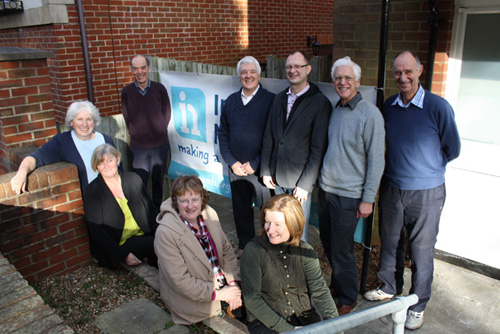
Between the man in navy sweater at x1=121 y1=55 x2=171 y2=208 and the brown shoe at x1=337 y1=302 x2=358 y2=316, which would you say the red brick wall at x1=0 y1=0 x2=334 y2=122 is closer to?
the man in navy sweater at x1=121 y1=55 x2=171 y2=208

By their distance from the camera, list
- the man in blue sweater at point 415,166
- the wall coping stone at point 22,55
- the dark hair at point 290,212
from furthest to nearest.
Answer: the wall coping stone at point 22,55, the man in blue sweater at point 415,166, the dark hair at point 290,212

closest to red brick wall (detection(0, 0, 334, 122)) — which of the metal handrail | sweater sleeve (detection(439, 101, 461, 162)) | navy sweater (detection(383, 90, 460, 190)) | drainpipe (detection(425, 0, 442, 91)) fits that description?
drainpipe (detection(425, 0, 442, 91))

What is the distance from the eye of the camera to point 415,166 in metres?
3.03

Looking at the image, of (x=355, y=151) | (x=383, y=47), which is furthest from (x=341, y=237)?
(x=383, y=47)

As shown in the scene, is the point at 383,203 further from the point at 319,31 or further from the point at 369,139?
the point at 319,31

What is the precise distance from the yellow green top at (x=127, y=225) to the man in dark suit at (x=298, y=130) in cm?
133

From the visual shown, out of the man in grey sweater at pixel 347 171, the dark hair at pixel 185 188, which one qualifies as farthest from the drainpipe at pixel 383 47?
the dark hair at pixel 185 188

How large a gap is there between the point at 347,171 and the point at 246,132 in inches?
42.8

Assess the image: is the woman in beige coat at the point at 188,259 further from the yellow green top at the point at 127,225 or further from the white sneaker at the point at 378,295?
the white sneaker at the point at 378,295

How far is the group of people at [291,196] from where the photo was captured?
2.65m

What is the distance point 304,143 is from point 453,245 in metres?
1.96

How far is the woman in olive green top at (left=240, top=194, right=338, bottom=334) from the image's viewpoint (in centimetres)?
253

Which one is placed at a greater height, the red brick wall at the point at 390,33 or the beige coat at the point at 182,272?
the red brick wall at the point at 390,33

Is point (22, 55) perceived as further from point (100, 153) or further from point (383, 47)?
point (383, 47)
